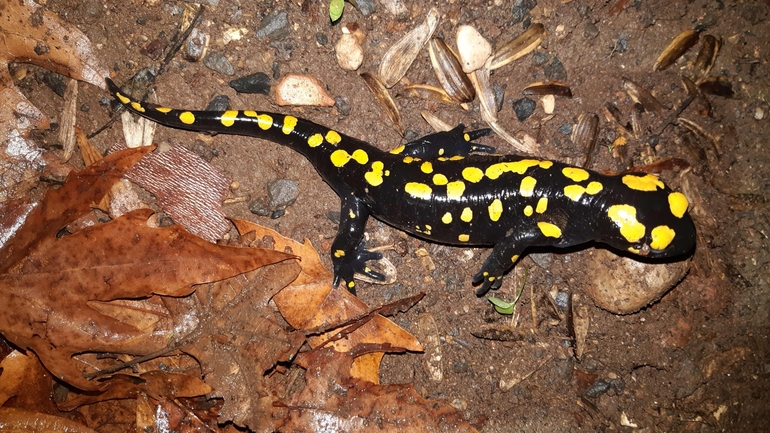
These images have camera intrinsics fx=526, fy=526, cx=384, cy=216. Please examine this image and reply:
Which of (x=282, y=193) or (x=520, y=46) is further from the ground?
(x=520, y=46)

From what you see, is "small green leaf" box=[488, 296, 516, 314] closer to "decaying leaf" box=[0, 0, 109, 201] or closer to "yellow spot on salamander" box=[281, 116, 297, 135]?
"yellow spot on salamander" box=[281, 116, 297, 135]

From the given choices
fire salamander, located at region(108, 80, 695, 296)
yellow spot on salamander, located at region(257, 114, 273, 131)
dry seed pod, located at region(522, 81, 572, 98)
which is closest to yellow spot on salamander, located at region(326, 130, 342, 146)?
fire salamander, located at region(108, 80, 695, 296)

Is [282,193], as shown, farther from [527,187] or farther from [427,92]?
[527,187]

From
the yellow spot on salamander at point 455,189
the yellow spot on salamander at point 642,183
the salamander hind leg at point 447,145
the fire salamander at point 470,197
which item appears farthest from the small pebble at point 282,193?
the yellow spot on salamander at point 642,183

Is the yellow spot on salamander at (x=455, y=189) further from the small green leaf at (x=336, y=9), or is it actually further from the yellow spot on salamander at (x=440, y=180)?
the small green leaf at (x=336, y=9)

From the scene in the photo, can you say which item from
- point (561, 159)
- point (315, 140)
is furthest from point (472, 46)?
point (315, 140)

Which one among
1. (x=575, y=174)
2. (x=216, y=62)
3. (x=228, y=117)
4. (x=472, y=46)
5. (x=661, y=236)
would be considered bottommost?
(x=661, y=236)

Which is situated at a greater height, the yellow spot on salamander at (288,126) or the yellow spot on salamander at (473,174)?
the yellow spot on salamander at (288,126)
